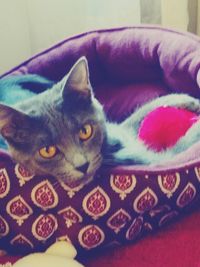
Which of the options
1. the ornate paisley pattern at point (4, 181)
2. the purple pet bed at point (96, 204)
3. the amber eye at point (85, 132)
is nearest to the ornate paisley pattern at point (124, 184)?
the purple pet bed at point (96, 204)

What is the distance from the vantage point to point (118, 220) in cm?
110

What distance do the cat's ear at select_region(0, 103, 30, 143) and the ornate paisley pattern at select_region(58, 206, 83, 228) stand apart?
6.9 inches

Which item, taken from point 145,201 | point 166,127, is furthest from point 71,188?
point 166,127

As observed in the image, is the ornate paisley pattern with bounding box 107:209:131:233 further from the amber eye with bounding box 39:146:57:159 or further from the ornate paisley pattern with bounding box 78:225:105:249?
the amber eye with bounding box 39:146:57:159

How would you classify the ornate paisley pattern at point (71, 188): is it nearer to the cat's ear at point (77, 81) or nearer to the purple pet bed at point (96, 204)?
the purple pet bed at point (96, 204)

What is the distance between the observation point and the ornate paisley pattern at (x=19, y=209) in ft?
3.61

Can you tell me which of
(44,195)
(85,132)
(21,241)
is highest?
(85,132)

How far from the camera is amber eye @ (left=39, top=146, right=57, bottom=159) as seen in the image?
1036mm

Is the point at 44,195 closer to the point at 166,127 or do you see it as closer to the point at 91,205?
the point at 91,205

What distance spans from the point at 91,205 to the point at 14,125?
0.23m

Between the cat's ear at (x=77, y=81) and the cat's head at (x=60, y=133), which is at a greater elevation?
the cat's ear at (x=77, y=81)

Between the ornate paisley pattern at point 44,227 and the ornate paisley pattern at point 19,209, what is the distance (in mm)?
27

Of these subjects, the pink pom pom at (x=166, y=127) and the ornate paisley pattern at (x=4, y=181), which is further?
the pink pom pom at (x=166, y=127)

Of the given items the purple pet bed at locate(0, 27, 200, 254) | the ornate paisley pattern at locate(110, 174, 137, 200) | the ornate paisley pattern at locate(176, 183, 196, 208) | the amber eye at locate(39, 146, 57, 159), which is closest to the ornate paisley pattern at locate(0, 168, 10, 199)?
the purple pet bed at locate(0, 27, 200, 254)
